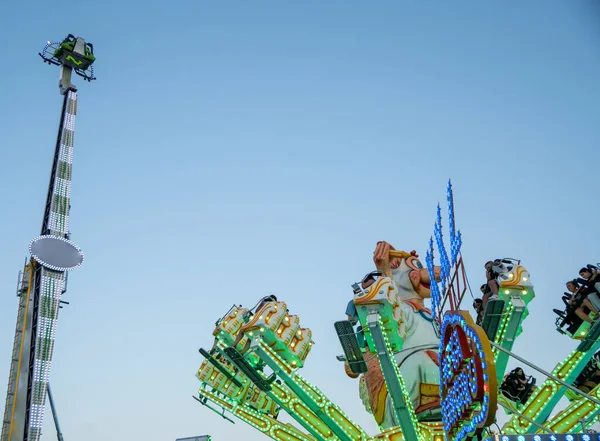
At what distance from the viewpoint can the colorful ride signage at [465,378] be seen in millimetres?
11250

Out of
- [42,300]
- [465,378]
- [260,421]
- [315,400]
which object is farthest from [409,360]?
[42,300]

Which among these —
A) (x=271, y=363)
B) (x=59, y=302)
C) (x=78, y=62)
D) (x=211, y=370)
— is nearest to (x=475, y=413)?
(x=271, y=363)

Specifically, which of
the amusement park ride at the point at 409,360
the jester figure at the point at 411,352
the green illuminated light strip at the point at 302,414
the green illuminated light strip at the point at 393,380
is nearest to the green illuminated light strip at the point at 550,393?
the amusement park ride at the point at 409,360

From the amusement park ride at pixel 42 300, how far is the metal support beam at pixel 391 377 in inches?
613

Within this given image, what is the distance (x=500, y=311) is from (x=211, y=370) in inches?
436

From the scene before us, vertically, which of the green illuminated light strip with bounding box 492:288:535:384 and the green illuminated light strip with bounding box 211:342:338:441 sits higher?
the green illuminated light strip with bounding box 492:288:535:384

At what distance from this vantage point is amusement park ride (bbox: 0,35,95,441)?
84.0 feet

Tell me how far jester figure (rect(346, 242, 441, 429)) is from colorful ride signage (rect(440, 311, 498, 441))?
3143 mm

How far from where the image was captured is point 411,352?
64.0 ft

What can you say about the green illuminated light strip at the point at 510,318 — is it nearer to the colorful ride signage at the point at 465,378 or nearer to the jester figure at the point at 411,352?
the jester figure at the point at 411,352

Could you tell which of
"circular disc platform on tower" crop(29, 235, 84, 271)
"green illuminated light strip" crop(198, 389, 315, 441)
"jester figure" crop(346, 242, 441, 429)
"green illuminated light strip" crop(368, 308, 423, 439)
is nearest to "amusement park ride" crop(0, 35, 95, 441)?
"circular disc platform on tower" crop(29, 235, 84, 271)

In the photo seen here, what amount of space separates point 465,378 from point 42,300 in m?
20.6

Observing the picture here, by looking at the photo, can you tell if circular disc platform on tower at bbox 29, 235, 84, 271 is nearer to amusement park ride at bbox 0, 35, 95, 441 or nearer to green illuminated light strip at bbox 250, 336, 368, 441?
amusement park ride at bbox 0, 35, 95, 441

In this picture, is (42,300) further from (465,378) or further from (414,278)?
(465,378)
